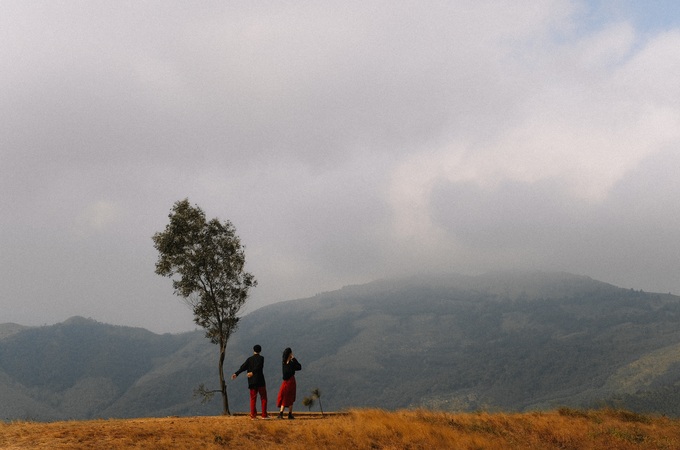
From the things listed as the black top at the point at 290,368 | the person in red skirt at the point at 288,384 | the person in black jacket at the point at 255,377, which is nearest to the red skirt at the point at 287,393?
the person in red skirt at the point at 288,384

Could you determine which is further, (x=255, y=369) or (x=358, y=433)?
(x=255, y=369)

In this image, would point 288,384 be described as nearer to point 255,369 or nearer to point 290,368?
point 290,368

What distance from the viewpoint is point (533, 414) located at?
27.9 metres

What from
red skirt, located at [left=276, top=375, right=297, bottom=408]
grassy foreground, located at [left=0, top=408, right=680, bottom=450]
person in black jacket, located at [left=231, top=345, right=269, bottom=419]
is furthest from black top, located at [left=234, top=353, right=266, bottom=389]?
grassy foreground, located at [left=0, top=408, right=680, bottom=450]

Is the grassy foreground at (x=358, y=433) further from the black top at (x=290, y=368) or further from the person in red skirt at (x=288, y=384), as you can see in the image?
the black top at (x=290, y=368)

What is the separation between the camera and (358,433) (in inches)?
793

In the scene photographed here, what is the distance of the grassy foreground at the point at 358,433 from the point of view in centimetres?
1786

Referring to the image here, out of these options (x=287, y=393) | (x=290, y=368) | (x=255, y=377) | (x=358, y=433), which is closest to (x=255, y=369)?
(x=255, y=377)

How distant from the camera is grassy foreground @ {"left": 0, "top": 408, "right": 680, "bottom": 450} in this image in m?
17.9

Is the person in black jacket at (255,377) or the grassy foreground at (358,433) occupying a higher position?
the person in black jacket at (255,377)

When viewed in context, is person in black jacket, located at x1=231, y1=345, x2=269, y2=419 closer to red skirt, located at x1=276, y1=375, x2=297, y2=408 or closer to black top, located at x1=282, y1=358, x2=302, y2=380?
red skirt, located at x1=276, y1=375, x2=297, y2=408

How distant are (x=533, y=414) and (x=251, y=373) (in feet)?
53.4

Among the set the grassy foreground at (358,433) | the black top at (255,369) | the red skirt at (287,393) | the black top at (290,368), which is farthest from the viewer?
the red skirt at (287,393)

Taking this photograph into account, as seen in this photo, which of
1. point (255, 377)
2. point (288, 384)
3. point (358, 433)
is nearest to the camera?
point (358, 433)
